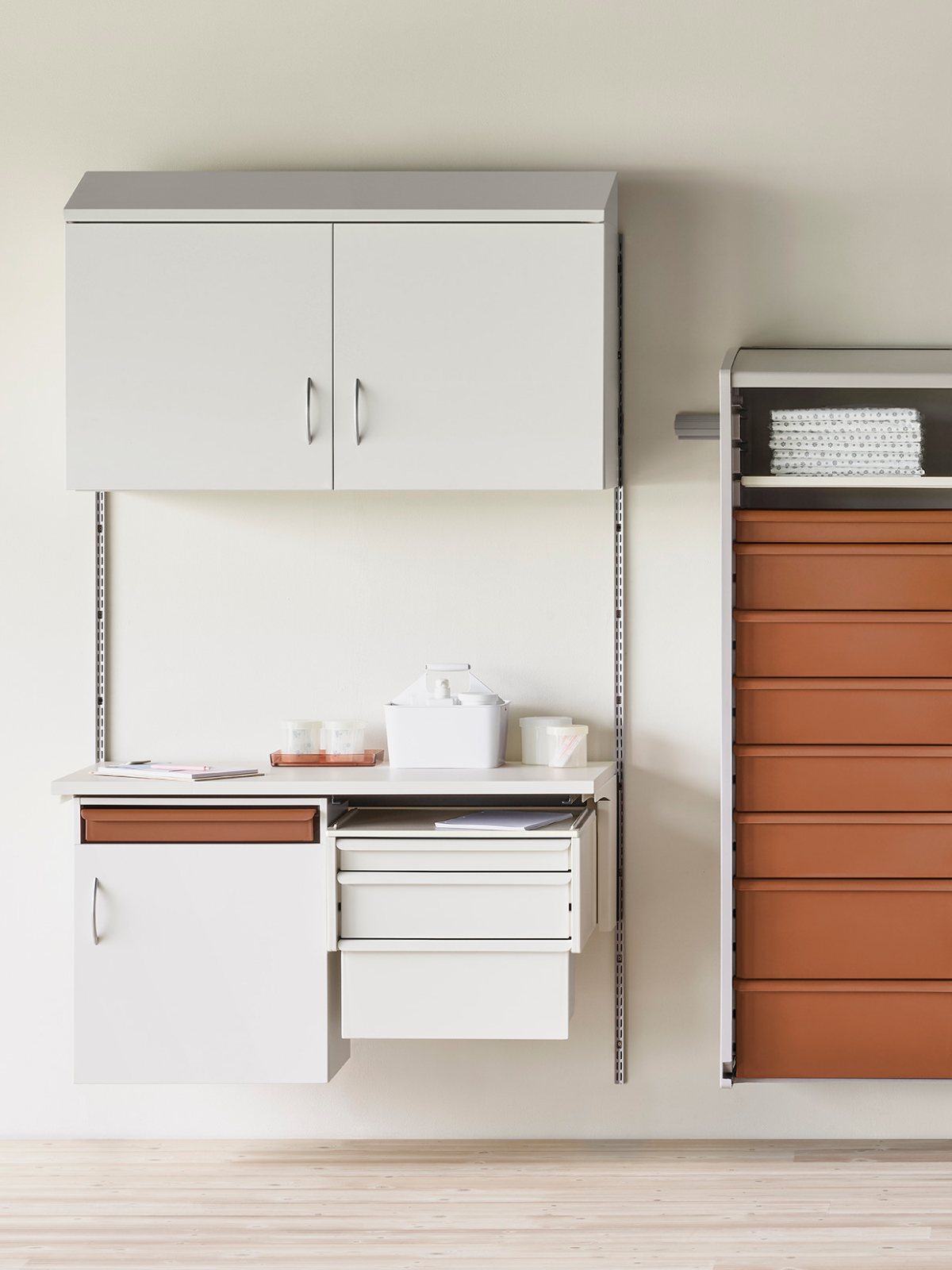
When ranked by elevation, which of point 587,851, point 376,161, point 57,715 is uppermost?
point 376,161

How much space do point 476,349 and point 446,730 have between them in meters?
0.77

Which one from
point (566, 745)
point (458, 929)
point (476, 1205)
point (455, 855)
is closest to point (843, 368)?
point (566, 745)

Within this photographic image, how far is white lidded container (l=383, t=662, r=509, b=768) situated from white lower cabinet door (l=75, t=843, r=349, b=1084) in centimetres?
30

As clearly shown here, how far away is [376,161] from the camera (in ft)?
8.93

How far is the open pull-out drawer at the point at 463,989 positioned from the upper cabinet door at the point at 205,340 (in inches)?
38.5

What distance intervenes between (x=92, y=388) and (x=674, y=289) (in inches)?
50.7

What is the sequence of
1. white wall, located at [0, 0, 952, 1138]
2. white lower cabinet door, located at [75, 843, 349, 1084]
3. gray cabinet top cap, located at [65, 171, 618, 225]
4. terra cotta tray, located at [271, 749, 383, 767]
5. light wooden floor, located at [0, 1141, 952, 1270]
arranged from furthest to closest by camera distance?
white wall, located at [0, 0, 952, 1138], terra cotta tray, located at [271, 749, 383, 767], gray cabinet top cap, located at [65, 171, 618, 225], white lower cabinet door, located at [75, 843, 349, 1084], light wooden floor, located at [0, 1141, 952, 1270]

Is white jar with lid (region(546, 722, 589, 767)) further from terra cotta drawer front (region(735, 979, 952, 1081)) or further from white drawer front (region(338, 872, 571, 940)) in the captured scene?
terra cotta drawer front (region(735, 979, 952, 1081))

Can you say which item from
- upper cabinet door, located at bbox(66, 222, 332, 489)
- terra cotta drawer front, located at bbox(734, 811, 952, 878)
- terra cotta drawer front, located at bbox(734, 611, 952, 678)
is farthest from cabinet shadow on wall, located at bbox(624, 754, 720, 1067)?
upper cabinet door, located at bbox(66, 222, 332, 489)

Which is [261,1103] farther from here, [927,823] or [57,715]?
[927,823]

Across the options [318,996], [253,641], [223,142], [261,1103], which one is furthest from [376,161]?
[261,1103]

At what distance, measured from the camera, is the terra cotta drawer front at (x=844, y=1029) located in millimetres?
2371

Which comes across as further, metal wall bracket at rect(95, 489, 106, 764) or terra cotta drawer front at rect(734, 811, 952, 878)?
metal wall bracket at rect(95, 489, 106, 764)

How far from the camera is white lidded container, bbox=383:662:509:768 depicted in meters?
2.45
